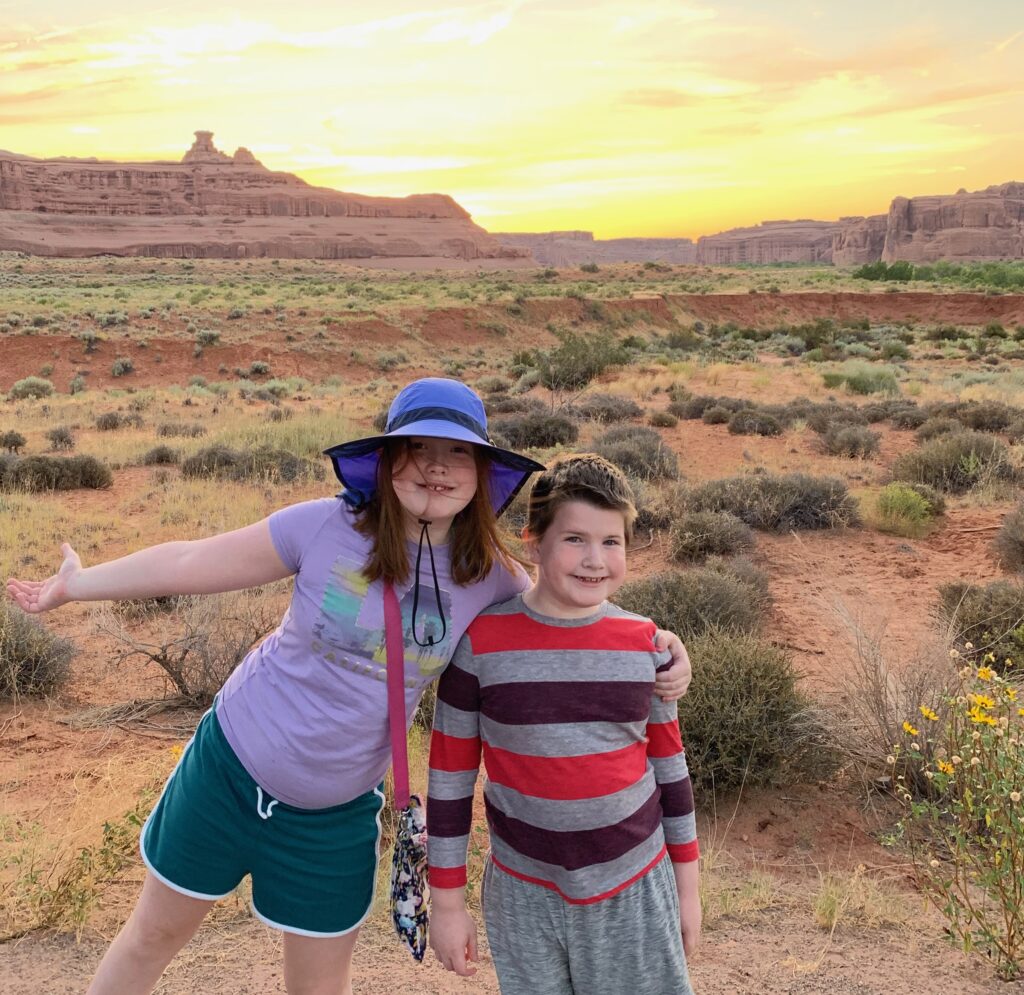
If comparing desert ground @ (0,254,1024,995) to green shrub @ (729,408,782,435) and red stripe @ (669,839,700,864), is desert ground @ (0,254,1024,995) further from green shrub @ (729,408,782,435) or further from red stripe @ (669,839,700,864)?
red stripe @ (669,839,700,864)

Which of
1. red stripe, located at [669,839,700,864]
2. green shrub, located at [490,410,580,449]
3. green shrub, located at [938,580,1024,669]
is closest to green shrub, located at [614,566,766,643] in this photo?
green shrub, located at [938,580,1024,669]

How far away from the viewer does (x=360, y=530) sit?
1.87 meters

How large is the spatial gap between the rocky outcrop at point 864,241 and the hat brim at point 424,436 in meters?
144

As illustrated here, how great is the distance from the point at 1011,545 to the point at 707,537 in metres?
2.43

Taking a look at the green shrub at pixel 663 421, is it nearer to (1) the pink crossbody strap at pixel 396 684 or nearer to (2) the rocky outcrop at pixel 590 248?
(1) the pink crossbody strap at pixel 396 684

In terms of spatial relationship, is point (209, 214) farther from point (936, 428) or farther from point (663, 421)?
point (936, 428)

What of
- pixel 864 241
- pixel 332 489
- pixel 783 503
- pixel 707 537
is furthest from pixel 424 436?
pixel 864 241

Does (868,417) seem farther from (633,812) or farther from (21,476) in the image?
(633,812)

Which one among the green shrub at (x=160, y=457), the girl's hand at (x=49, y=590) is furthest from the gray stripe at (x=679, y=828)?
the green shrub at (x=160, y=457)

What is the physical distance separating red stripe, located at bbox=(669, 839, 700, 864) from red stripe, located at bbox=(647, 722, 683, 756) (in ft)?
0.65

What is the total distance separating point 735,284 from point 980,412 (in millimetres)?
44221

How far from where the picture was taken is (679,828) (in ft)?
6.08

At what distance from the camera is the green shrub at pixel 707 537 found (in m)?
7.64

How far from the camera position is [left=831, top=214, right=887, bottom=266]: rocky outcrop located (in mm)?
135125
